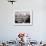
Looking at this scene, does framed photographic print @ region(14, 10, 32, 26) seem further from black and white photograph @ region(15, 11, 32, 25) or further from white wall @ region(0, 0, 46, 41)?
white wall @ region(0, 0, 46, 41)

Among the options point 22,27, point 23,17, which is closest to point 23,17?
point 23,17

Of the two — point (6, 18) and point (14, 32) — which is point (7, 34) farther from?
point (6, 18)

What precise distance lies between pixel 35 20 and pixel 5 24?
114 cm

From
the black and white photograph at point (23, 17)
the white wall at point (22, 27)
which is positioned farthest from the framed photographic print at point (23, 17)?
the white wall at point (22, 27)

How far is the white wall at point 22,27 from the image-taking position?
4746 mm

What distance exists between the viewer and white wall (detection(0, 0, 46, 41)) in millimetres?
4746

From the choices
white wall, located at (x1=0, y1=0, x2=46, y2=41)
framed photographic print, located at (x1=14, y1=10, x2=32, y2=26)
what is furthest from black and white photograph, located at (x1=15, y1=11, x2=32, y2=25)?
white wall, located at (x1=0, y1=0, x2=46, y2=41)

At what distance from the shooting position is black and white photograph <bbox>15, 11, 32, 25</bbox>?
4789 mm

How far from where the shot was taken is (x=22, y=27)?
482cm

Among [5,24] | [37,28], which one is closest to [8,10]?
[5,24]

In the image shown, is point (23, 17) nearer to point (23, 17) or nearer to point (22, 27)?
point (23, 17)

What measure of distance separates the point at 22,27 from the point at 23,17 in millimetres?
376

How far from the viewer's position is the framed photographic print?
15.7 ft

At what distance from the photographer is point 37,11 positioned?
4777mm
